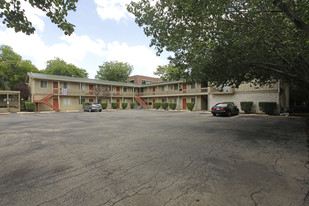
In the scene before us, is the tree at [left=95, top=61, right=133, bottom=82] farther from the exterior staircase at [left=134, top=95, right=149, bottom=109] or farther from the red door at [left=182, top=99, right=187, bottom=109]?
the red door at [left=182, top=99, right=187, bottom=109]

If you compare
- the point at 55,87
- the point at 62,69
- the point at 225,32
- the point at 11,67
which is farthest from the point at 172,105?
the point at 11,67

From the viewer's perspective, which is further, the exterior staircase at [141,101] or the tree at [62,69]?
the tree at [62,69]

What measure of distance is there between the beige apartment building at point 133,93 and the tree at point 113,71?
38.9ft

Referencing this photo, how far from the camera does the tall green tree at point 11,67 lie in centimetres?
3192

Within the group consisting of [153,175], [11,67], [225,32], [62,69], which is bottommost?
[153,175]

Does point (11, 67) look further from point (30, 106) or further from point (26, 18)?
point (26, 18)

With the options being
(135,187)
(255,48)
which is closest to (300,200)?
(135,187)

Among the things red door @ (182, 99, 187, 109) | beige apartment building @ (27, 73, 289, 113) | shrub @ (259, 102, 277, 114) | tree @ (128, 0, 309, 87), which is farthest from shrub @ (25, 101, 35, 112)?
shrub @ (259, 102, 277, 114)

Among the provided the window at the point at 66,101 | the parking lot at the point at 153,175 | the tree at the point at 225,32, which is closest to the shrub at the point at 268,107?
the tree at the point at 225,32

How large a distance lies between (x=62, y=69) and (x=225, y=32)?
43512 millimetres

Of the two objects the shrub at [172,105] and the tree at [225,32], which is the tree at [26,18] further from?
the shrub at [172,105]

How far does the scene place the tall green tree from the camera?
31922mm

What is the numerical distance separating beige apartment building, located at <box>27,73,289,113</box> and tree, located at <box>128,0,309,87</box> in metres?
12.7

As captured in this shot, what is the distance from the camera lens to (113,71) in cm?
4744
